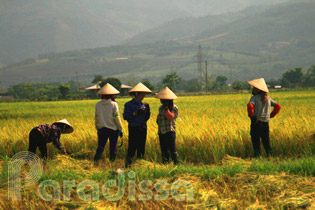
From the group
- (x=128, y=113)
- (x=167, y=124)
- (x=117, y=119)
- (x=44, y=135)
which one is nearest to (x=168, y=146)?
(x=167, y=124)

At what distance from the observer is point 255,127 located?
6.41 m

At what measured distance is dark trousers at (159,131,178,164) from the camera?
243 inches

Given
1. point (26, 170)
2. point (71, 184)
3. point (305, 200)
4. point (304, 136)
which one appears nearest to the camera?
point (305, 200)

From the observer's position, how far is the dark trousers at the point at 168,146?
616cm

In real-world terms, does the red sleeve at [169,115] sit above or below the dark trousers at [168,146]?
above

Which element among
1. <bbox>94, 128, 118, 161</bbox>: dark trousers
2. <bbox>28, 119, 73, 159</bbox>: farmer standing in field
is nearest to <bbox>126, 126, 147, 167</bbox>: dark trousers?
<bbox>94, 128, 118, 161</bbox>: dark trousers

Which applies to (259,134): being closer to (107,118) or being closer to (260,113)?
(260,113)

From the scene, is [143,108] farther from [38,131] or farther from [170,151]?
[38,131]

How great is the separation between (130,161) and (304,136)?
13.9 feet

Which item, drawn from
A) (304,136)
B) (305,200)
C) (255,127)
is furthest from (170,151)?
(304,136)

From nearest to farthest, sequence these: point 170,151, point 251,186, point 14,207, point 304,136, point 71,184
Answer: point 14,207 → point 251,186 → point 71,184 → point 170,151 → point 304,136

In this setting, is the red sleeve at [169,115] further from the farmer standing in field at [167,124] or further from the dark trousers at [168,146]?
the dark trousers at [168,146]

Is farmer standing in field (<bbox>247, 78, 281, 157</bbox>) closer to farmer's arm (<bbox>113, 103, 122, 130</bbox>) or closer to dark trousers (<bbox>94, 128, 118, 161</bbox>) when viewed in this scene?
farmer's arm (<bbox>113, 103, 122, 130</bbox>)

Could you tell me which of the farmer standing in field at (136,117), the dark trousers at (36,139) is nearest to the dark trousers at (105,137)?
the farmer standing in field at (136,117)
